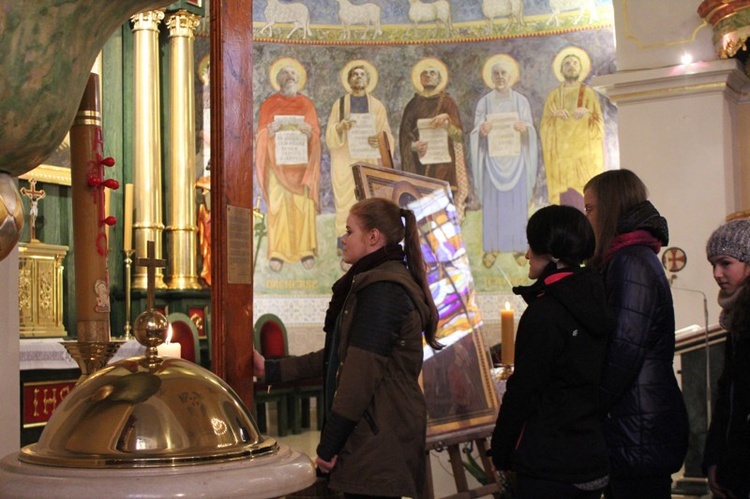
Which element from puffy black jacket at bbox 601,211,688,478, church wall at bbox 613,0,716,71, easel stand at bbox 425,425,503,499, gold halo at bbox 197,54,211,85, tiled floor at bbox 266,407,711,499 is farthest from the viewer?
gold halo at bbox 197,54,211,85

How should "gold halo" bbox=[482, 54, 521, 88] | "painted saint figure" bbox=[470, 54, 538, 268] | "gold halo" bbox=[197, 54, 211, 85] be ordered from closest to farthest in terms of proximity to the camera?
1. "gold halo" bbox=[197, 54, 211, 85]
2. "painted saint figure" bbox=[470, 54, 538, 268]
3. "gold halo" bbox=[482, 54, 521, 88]

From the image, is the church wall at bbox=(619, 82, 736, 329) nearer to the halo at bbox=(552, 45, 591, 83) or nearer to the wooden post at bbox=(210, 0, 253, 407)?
the halo at bbox=(552, 45, 591, 83)

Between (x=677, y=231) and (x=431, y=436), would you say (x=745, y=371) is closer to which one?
(x=431, y=436)

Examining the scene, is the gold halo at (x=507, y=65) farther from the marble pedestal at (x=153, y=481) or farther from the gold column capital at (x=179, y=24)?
the marble pedestal at (x=153, y=481)

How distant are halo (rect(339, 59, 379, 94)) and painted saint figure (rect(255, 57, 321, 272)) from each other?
0.49m

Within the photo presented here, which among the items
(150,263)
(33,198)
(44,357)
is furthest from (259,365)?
(33,198)

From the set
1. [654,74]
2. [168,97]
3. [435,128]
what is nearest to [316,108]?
[435,128]

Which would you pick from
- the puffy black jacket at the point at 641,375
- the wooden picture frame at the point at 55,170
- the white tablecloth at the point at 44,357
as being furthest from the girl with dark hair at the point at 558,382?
the wooden picture frame at the point at 55,170

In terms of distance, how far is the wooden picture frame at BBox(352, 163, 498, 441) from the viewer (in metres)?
4.38

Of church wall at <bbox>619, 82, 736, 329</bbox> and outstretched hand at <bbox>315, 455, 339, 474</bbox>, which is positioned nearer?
outstretched hand at <bbox>315, 455, 339, 474</bbox>

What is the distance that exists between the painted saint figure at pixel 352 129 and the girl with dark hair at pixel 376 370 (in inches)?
369

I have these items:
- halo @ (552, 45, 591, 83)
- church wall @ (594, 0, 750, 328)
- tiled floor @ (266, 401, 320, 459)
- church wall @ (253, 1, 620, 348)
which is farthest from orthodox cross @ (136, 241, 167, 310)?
halo @ (552, 45, 591, 83)

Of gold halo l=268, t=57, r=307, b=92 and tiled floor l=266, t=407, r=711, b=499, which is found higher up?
gold halo l=268, t=57, r=307, b=92

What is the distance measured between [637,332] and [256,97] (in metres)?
10.0
